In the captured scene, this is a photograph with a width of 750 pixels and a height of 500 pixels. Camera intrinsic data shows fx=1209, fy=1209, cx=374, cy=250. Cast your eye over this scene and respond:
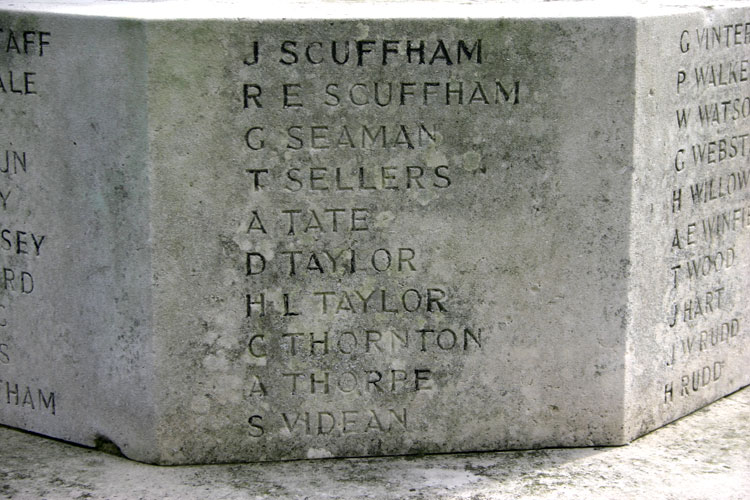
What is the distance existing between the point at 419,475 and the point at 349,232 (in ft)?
3.21

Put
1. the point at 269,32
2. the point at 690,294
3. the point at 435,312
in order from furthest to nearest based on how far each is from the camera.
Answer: the point at 690,294 → the point at 435,312 → the point at 269,32

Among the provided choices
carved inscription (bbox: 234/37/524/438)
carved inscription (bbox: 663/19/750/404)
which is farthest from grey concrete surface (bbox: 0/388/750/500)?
carved inscription (bbox: 663/19/750/404)

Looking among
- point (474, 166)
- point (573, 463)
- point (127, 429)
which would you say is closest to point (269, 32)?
point (474, 166)

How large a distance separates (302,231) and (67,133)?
3.27ft

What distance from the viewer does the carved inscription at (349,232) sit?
455cm

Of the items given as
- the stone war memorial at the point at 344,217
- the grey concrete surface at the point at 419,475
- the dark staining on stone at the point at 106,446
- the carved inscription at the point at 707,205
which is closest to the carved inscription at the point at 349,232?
the stone war memorial at the point at 344,217

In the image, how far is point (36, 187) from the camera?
4848mm

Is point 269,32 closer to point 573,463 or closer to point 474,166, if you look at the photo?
point 474,166

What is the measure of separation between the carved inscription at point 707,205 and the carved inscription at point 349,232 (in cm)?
85

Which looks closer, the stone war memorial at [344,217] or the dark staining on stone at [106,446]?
the stone war memorial at [344,217]

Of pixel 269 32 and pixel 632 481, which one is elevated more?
pixel 269 32

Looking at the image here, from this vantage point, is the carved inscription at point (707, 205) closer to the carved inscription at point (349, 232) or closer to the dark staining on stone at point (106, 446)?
the carved inscription at point (349, 232)

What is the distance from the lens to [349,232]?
4.67 m

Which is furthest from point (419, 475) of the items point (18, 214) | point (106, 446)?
point (18, 214)
